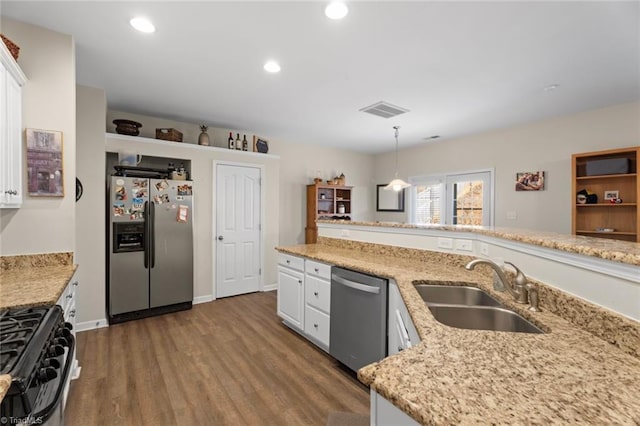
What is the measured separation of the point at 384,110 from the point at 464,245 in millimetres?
2169

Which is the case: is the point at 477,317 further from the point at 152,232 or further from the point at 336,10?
the point at 152,232

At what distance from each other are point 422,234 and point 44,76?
3.15 metres

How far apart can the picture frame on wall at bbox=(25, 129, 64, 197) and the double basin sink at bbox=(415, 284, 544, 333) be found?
2689mm

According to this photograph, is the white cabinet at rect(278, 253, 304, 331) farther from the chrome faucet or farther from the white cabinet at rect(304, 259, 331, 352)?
the chrome faucet

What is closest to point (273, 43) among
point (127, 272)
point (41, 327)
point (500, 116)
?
point (41, 327)

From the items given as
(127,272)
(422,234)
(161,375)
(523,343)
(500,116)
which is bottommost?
(161,375)

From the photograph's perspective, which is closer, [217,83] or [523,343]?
[523,343]

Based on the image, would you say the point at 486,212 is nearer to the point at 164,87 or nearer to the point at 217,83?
the point at 217,83

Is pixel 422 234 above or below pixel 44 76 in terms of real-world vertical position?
below

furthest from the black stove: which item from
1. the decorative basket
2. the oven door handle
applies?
the decorative basket

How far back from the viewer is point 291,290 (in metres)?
3.15

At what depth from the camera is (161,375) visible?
236 centimetres

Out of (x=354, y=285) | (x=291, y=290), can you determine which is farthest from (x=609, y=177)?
(x=291, y=290)

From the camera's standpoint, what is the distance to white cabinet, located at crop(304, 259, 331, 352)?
2.66m
